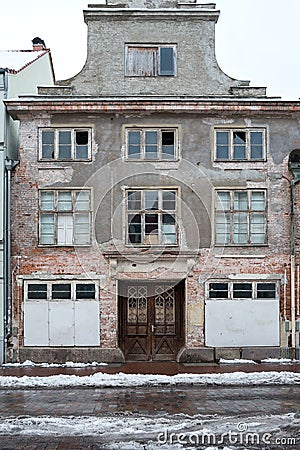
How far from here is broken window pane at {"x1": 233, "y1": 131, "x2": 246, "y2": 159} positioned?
20.4 metres

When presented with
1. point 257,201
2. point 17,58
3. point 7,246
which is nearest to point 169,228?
point 257,201

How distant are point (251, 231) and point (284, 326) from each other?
9.92 feet

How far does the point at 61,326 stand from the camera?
64.7 ft

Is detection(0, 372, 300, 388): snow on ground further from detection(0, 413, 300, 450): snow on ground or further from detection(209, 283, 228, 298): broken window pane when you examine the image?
detection(0, 413, 300, 450): snow on ground

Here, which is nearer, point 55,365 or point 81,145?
point 55,365

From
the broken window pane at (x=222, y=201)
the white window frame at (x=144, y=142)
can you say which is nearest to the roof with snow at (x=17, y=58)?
the white window frame at (x=144, y=142)

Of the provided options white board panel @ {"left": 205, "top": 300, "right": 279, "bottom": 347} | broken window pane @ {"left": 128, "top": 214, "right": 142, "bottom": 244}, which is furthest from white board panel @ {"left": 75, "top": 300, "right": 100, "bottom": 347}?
white board panel @ {"left": 205, "top": 300, "right": 279, "bottom": 347}

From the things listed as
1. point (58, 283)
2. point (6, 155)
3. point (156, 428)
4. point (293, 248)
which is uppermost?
point (6, 155)

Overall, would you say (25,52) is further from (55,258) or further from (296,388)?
(296,388)

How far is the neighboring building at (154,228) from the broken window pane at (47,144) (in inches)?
1.2

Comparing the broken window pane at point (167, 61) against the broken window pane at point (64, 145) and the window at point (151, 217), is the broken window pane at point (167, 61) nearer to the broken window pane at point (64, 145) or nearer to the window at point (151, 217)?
the broken window pane at point (64, 145)

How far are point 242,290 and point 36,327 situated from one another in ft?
20.6

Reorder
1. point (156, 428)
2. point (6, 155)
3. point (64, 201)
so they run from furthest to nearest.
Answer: point (64, 201) → point (6, 155) → point (156, 428)

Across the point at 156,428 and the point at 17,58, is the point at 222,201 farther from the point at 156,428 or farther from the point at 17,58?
the point at 156,428
